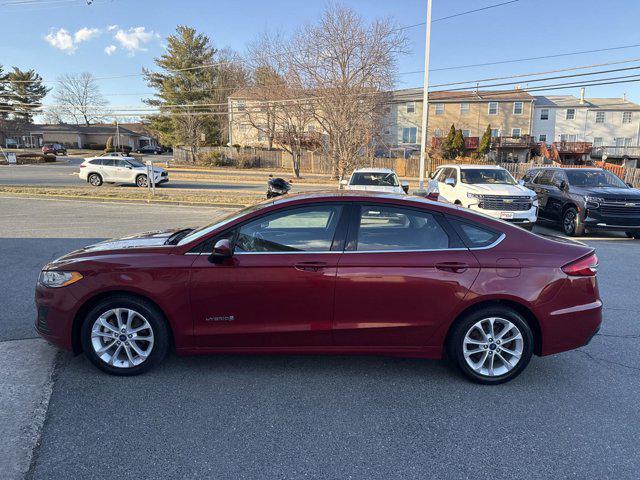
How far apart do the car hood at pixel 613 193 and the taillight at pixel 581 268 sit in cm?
888

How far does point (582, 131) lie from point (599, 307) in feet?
191

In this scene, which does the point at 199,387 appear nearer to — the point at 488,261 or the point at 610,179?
the point at 488,261

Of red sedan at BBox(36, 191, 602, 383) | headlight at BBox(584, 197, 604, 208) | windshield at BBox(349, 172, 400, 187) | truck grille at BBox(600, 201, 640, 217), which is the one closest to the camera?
red sedan at BBox(36, 191, 602, 383)

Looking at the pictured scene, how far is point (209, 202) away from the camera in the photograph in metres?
16.8

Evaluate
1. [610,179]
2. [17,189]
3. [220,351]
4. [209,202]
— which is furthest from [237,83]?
[220,351]

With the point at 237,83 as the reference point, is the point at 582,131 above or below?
below

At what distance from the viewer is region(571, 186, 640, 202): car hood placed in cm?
1087

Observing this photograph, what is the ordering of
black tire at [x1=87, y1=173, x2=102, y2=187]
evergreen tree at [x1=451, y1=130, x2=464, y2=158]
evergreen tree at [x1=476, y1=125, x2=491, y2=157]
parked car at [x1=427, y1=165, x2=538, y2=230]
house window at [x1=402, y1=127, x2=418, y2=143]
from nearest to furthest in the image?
parked car at [x1=427, y1=165, x2=538, y2=230], black tire at [x1=87, y1=173, x2=102, y2=187], evergreen tree at [x1=451, y1=130, x2=464, y2=158], evergreen tree at [x1=476, y1=125, x2=491, y2=157], house window at [x1=402, y1=127, x2=418, y2=143]

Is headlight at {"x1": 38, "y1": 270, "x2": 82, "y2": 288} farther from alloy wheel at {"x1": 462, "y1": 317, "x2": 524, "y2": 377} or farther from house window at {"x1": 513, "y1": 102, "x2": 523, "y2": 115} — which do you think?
house window at {"x1": 513, "y1": 102, "x2": 523, "y2": 115}

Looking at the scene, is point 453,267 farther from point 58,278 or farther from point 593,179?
point 593,179

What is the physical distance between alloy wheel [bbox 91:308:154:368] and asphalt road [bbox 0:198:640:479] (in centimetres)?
17

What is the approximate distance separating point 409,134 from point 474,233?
5178cm

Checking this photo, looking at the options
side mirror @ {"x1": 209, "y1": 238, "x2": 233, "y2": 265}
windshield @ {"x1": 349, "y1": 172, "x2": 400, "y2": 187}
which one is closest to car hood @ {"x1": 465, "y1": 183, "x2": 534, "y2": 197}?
windshield @ {"x1": 349, "y1": 172, "x2": 400, "y2": 187}

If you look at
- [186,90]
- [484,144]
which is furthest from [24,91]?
[484,144]
